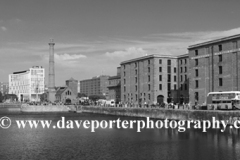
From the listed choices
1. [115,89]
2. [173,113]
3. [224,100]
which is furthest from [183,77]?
[115,89]

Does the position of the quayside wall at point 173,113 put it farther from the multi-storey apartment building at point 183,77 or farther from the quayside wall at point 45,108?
the multi-storey apartment building at point 183,77

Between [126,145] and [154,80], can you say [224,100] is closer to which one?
[126,145]

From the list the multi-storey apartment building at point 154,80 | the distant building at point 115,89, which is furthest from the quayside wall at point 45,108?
the distant building at point 115,89

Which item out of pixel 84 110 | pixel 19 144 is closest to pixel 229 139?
pixel 19 144

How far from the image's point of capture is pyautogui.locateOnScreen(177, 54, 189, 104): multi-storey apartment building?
125450mm

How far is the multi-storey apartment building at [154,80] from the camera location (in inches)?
4884

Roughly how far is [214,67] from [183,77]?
40.0m

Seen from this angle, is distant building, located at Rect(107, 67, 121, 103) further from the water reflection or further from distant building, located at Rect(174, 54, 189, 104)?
the water reflection

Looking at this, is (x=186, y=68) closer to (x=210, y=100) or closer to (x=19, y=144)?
(x=210, y=100)

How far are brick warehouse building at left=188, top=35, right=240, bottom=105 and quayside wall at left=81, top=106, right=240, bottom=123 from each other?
11974mm

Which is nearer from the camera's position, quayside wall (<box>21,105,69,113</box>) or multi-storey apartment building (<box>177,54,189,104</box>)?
multi-storey apartment building (<box>177,54,189,104</box>)

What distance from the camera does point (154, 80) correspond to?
123 metres

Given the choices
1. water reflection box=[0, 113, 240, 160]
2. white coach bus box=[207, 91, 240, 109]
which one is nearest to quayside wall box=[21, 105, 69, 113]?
white coach bus box=[207, 91, 240, 109]

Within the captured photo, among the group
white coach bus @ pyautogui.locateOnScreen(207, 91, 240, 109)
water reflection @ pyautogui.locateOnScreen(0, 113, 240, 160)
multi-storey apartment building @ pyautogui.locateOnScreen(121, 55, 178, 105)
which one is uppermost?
multi-storey apartment building @ pyautogui.locateOnScreen(121, 55, 178, 105)
